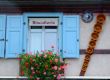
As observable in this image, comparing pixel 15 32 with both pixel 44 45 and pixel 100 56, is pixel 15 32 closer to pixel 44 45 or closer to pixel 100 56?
pixel 44 45

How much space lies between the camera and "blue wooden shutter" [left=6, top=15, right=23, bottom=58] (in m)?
12.9

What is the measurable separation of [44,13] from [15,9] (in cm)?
112

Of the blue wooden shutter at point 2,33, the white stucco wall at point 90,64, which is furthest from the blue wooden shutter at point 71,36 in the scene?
the blue wooden shutter at point 2,33

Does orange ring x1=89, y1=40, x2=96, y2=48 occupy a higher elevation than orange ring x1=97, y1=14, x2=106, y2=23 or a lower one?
lower

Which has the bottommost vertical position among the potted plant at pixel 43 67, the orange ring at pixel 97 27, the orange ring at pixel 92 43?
the potted plant at pixel 43 67

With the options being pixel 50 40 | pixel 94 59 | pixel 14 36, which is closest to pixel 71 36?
pixel 50 40

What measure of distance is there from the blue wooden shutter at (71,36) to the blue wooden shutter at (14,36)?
5.34 ft

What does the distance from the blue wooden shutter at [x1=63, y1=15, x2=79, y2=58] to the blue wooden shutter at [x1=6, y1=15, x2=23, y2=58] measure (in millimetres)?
1627

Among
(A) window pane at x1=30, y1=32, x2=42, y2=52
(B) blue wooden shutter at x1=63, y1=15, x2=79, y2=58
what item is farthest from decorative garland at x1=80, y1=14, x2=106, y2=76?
(A) window pane at x1=30, y1=32, x2=42, y2=52

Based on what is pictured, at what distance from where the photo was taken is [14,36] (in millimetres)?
12969

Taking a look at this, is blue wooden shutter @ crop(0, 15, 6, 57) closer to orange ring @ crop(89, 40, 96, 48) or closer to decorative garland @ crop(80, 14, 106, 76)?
decorative garland @ crop(80, 14, 106, 76)

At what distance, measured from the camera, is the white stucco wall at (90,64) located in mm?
12797

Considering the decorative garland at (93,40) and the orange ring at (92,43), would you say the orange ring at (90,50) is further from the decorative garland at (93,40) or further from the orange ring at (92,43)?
the orange ring at (92,43)

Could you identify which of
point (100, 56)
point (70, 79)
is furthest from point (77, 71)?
point (70, 79)
